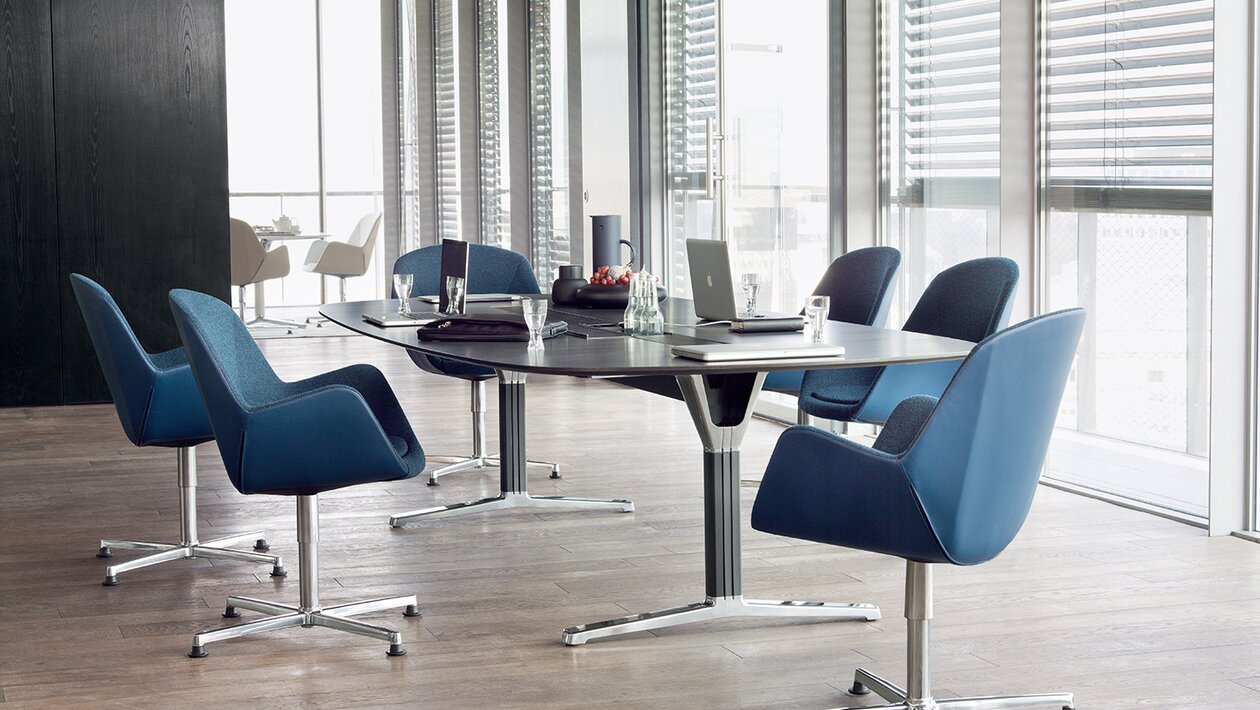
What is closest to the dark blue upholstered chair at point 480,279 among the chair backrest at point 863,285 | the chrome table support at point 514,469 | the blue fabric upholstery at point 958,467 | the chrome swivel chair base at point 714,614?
the chrome table support at point 514,469

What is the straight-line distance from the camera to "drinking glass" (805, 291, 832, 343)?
11.0 ft

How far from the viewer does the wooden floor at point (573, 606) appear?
3.04 meters

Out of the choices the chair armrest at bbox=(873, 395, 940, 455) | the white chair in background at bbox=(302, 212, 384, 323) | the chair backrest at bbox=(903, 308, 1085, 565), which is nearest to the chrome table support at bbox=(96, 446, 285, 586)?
the chair armrest at bbox=(873, 395, 940, 455)

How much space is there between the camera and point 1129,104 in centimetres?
471

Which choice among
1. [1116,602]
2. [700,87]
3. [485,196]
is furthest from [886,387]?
[485,196]

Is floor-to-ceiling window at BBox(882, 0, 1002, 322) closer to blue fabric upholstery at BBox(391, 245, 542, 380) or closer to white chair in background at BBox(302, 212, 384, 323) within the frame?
blue fabric upholstery at BBox(391, 245, 542, 380)

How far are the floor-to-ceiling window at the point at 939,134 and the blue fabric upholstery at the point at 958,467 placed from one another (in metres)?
2.88

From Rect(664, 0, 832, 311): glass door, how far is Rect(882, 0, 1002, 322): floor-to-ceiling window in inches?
18.1

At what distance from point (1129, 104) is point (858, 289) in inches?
41.2

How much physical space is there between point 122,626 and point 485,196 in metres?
7.25

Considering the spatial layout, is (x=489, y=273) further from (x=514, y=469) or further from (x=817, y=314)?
(x=817, y=314)

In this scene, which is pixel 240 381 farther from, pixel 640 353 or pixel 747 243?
pixel 747 243

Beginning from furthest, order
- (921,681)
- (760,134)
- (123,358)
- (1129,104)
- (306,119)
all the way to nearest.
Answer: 1. (306,119)
2. (760,134)
3. (1129,104)
4. (123,358)
5. (921,681)

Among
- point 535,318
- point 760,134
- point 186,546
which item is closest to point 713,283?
point 535,318
